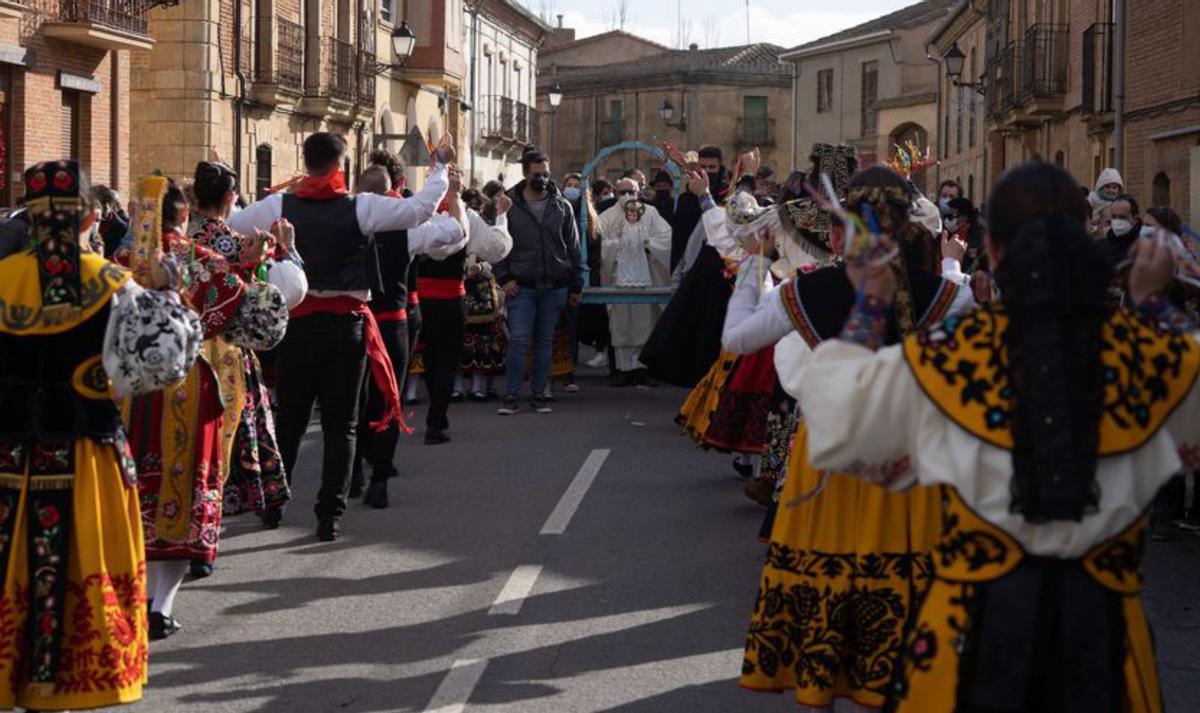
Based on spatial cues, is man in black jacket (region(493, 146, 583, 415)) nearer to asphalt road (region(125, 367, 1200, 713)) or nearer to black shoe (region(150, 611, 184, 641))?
asphalt road (region(125, 367, 1200, 713))

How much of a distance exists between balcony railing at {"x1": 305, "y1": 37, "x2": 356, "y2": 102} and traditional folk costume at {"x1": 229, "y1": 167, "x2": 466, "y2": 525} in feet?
87.6

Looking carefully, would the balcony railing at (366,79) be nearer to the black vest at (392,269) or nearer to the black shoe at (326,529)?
the black vest at (392,269)

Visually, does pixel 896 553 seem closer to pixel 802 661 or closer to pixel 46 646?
pixel 802 661

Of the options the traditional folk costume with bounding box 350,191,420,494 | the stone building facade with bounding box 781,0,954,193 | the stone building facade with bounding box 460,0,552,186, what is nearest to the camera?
the traditional folk costume with bounding box 350,191,420,494

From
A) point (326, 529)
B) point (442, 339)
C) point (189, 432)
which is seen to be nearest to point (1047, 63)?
point (442, 339)

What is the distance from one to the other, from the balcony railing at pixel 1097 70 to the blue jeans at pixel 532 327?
16.1m

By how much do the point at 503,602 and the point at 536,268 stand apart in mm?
7271

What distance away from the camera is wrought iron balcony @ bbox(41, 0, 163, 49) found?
24.2 metres

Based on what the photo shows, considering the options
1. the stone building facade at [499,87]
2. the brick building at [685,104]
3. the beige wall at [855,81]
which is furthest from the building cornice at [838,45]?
the stone building facade at [499,87]

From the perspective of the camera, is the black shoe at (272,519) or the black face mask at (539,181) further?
the black face mask at (539,181)

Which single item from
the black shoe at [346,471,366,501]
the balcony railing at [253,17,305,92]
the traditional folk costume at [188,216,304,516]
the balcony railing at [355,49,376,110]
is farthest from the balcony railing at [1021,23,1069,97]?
the traditional folk costume at [188,216,304,516]

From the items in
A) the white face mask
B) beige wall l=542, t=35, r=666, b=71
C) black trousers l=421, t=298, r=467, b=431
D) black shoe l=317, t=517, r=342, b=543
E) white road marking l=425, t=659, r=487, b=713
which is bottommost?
white road marking l=425, t=659, r=487, b=713

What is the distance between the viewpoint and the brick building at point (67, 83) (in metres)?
23.4

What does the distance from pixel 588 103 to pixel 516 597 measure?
233 ft
